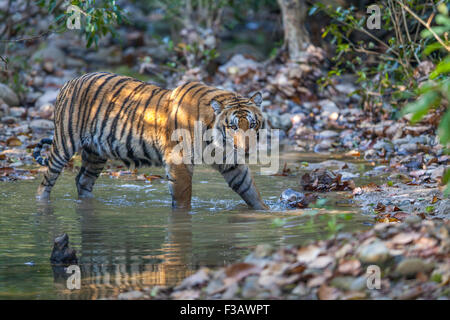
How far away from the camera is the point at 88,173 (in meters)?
6.77

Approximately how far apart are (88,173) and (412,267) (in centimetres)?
433

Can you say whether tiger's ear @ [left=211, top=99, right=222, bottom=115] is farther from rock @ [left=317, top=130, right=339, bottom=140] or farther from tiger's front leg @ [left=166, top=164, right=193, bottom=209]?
rock @ [left=317, top=130, right=339, bottom=140]

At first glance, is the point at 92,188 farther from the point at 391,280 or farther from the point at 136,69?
the point at 136,69

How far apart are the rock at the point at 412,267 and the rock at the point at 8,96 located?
10270 millimetres

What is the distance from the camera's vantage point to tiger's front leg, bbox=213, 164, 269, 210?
6004 millimetres

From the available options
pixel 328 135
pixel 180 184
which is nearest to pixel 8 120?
pixel 328 135

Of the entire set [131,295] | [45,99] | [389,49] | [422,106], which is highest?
[389,49]

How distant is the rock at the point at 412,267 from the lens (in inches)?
124

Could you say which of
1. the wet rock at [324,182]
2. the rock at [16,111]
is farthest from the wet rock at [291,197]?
the rock at [16,111]

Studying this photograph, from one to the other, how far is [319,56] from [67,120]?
736cm

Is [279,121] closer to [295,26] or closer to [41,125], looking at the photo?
[295,26]

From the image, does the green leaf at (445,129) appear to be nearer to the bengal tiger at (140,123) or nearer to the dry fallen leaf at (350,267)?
the dry fallen leaf at (350,267)

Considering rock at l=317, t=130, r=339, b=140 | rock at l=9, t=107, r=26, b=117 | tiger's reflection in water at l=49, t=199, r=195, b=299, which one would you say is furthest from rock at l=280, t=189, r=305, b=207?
rock at l=9, t=107, r=26, b=117

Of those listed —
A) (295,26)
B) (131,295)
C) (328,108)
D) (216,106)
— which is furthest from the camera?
(295,26)
